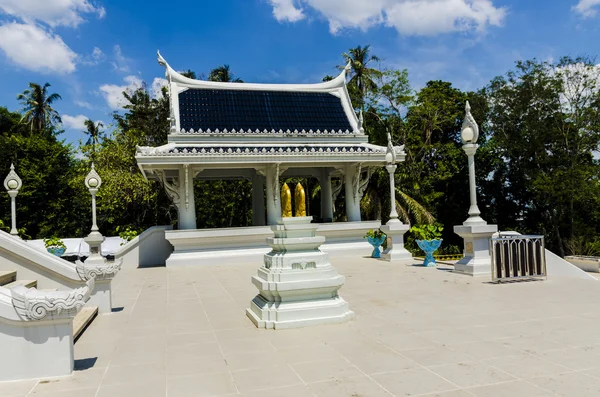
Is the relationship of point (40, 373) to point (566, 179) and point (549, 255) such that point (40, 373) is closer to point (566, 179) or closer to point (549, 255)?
point (549, 255)

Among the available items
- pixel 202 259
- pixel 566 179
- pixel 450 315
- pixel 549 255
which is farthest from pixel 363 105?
pixel 450 315

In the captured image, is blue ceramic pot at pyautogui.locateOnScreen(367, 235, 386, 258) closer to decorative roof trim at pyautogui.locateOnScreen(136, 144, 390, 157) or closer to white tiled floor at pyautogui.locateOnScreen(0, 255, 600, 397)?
decorative roof trim at pyautogui.locateOnScreen(136, 144, 390, 157)

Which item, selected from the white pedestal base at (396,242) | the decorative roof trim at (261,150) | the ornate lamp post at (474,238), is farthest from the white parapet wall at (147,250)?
the ornate lamp post at (474,238)

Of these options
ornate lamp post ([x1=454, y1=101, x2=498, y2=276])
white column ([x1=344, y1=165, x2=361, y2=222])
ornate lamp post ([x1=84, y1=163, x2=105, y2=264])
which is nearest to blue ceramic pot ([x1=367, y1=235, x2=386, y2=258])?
white column ([x1=344, y1=165, x2=361, y2=222])

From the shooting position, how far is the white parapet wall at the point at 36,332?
3.68m

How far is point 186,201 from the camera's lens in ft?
47.2

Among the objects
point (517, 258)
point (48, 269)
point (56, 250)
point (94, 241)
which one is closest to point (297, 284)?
point (48, 269)

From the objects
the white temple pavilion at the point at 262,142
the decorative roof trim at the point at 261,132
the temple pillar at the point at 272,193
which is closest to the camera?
the white temple pavilion at the point at 262,142

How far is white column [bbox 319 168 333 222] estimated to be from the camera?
1698cm

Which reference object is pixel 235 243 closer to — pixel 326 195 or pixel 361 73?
pixel 326 195

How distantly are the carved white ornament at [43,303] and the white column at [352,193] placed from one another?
12.7 metres

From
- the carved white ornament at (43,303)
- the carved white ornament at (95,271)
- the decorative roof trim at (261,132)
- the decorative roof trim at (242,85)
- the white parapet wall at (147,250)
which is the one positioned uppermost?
the decorative roof trim at (242,85)

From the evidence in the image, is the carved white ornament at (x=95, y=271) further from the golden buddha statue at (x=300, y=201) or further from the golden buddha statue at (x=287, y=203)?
the golden buddha statue at (x=300, y=201)

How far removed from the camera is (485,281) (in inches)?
323
